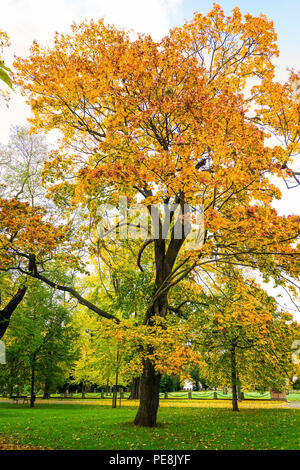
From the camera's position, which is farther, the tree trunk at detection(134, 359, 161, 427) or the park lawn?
the tree trunk at detection(134, 359, 161, 427)

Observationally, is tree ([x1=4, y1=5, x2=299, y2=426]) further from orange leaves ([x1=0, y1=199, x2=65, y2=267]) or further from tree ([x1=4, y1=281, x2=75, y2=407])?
tree ([x1=4, y1=281, x2=75, y2=407])

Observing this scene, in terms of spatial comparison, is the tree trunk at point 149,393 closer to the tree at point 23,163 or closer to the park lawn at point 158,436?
the park lawn at point 158,436

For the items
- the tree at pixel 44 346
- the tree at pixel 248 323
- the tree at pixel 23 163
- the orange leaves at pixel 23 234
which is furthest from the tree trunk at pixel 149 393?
the tree at pixel 44 346

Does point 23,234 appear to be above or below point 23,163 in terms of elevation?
below

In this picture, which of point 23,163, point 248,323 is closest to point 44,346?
point 23,163

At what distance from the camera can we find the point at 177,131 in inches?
377

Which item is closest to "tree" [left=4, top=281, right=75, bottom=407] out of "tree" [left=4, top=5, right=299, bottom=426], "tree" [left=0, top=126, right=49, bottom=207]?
"tree" [left=0, top=126, right=49, bottom=207]

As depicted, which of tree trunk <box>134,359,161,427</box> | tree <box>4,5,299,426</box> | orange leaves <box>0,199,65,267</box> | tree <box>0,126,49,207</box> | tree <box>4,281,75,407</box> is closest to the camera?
tree <box>4,5,299,426</box>

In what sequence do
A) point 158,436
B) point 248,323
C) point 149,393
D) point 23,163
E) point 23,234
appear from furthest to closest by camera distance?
point 23,163 → point 149,393 → point 23,234 → point 158,436 → point 248,323

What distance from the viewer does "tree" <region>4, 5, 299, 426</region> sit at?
7.57 m

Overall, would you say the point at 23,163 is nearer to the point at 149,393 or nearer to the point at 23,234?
the point at 23,234

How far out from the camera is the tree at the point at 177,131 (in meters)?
7.57
